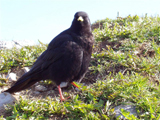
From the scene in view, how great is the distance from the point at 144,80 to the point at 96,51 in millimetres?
Result: 1734

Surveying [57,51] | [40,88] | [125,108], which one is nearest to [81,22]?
[57,51]

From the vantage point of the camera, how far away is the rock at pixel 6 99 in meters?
3.40

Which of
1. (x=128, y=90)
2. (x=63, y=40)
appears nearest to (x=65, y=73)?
(x=63, y=40)

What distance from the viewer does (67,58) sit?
3395mm

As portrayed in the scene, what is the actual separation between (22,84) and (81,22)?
6.09 ft

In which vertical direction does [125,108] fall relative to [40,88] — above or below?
below

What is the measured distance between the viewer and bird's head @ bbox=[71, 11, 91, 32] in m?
3.71

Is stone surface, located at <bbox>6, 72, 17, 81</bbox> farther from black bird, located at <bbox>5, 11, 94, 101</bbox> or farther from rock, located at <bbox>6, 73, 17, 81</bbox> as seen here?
black bird, located at <bbox>5, 11, 94, 101</bbox>

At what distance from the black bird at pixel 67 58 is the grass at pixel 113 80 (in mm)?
426

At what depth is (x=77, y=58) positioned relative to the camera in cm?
336

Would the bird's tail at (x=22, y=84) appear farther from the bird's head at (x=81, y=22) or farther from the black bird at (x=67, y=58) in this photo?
the bird's head at (x=81, y=22)

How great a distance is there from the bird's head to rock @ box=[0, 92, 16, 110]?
77.7 inches

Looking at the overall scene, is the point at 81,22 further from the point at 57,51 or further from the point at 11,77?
the point at 11,77

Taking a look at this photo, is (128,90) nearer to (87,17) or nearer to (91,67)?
(91,67)
